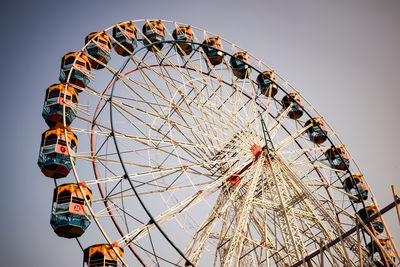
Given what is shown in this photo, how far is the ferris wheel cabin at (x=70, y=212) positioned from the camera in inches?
398

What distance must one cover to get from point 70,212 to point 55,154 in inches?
79.3

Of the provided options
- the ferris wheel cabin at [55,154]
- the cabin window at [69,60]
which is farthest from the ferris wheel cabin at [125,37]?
the ferris wheel cabin at [55,154]

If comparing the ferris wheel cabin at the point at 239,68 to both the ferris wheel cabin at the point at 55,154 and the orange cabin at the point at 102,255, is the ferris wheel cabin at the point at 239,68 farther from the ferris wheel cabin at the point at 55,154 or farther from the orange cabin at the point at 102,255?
the orange cabin at the point at 102,255

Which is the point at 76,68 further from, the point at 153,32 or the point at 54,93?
the point at 153,32

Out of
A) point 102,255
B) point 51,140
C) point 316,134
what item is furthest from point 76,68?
point 316,134

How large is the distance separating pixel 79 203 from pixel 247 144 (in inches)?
248

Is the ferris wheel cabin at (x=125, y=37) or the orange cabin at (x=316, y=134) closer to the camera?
the ferris wheel cabin at (x=125, y=37)

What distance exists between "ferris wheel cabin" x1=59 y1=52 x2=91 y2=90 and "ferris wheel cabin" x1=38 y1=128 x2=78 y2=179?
2257 mm

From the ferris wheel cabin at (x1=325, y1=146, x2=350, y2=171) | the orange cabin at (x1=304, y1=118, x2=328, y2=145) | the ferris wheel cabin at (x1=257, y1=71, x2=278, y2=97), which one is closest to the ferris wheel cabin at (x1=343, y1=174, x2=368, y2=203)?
the ferris wheel cabin at (x1=325, y1=146, x2=350, y2=171)

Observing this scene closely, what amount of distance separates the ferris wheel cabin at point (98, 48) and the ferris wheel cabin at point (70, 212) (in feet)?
18.4

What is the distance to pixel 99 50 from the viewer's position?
14250 mm

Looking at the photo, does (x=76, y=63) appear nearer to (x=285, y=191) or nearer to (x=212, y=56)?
(x=212, y=56)

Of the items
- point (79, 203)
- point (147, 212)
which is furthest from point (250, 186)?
point (79, 203)

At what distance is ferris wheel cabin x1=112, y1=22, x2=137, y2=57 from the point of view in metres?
15.4
